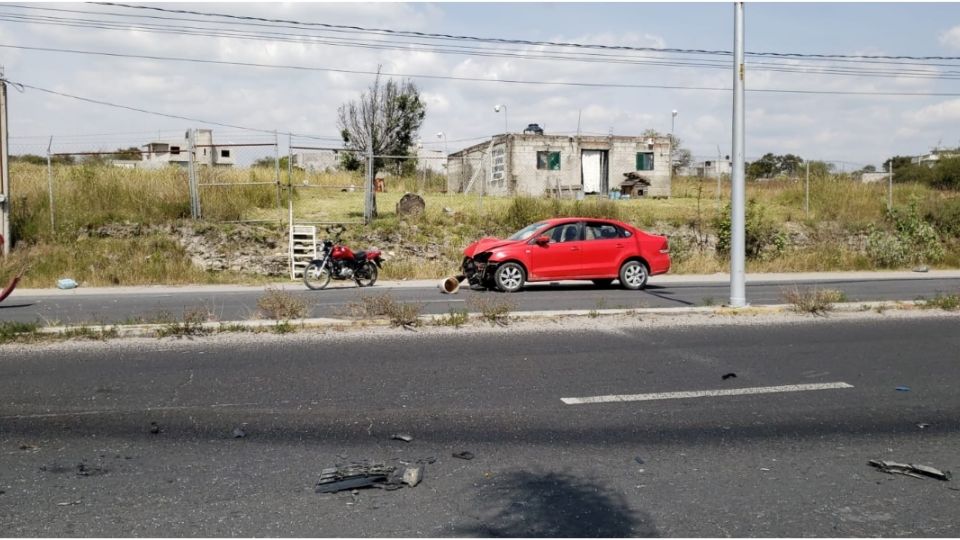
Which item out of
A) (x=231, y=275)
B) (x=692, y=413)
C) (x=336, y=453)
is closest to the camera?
(x=336, y=453)

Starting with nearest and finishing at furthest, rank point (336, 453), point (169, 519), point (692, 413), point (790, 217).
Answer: point (169, 519) → point (336, 453) → point (692, 413) → point (790, 217)

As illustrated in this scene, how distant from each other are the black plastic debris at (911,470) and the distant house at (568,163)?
96.4 feet

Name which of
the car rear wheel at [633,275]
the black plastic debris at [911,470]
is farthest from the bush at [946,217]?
the black plastic debris at [911,470]

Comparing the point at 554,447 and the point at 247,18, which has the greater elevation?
the point at 247,18

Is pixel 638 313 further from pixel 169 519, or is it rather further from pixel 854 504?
pixel 169 519

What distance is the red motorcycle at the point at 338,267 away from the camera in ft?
59.0

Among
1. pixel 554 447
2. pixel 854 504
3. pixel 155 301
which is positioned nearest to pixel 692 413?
pixel 554 447

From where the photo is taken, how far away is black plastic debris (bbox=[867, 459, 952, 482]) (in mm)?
4969

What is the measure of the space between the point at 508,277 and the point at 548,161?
805 inches

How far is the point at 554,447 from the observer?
547 cm

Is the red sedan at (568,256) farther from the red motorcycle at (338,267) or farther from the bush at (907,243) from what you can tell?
the bush at (907,243)

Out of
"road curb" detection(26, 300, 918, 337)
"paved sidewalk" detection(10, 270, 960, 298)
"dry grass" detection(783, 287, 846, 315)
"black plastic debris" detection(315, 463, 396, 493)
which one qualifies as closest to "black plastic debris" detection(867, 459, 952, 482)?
"black plastic debris" detection(315, 463, 396, 493)

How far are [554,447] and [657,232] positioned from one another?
21.2 m

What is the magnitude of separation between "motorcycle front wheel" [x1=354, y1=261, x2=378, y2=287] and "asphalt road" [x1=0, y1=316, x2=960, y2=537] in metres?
9.02
